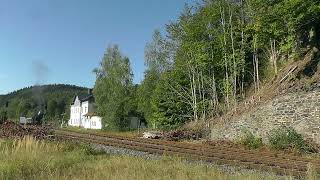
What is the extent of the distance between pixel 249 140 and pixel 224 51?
12.8 m

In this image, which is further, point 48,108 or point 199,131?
point 48,108

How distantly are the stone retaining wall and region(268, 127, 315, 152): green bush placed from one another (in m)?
0.49

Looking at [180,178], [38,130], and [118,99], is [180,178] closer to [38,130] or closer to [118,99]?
[38,130]

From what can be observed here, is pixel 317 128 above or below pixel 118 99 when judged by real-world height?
below

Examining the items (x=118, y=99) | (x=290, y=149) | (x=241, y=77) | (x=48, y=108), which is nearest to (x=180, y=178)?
(x=290, y=149)

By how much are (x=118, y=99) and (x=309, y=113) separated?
44029mm

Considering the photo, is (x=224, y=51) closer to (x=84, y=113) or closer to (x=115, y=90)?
(x=115, y=90)

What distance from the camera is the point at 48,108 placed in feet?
484

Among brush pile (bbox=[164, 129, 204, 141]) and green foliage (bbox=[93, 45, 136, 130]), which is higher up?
green foliage (bbox=[93, 45, 136, 130])

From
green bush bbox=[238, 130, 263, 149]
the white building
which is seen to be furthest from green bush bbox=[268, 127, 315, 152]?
the white building

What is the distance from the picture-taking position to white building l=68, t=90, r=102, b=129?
89425 mm

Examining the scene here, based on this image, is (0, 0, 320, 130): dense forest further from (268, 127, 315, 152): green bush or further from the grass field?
the grass field

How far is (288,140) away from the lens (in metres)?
24.7

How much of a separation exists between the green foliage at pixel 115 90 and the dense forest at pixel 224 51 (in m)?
7.91
